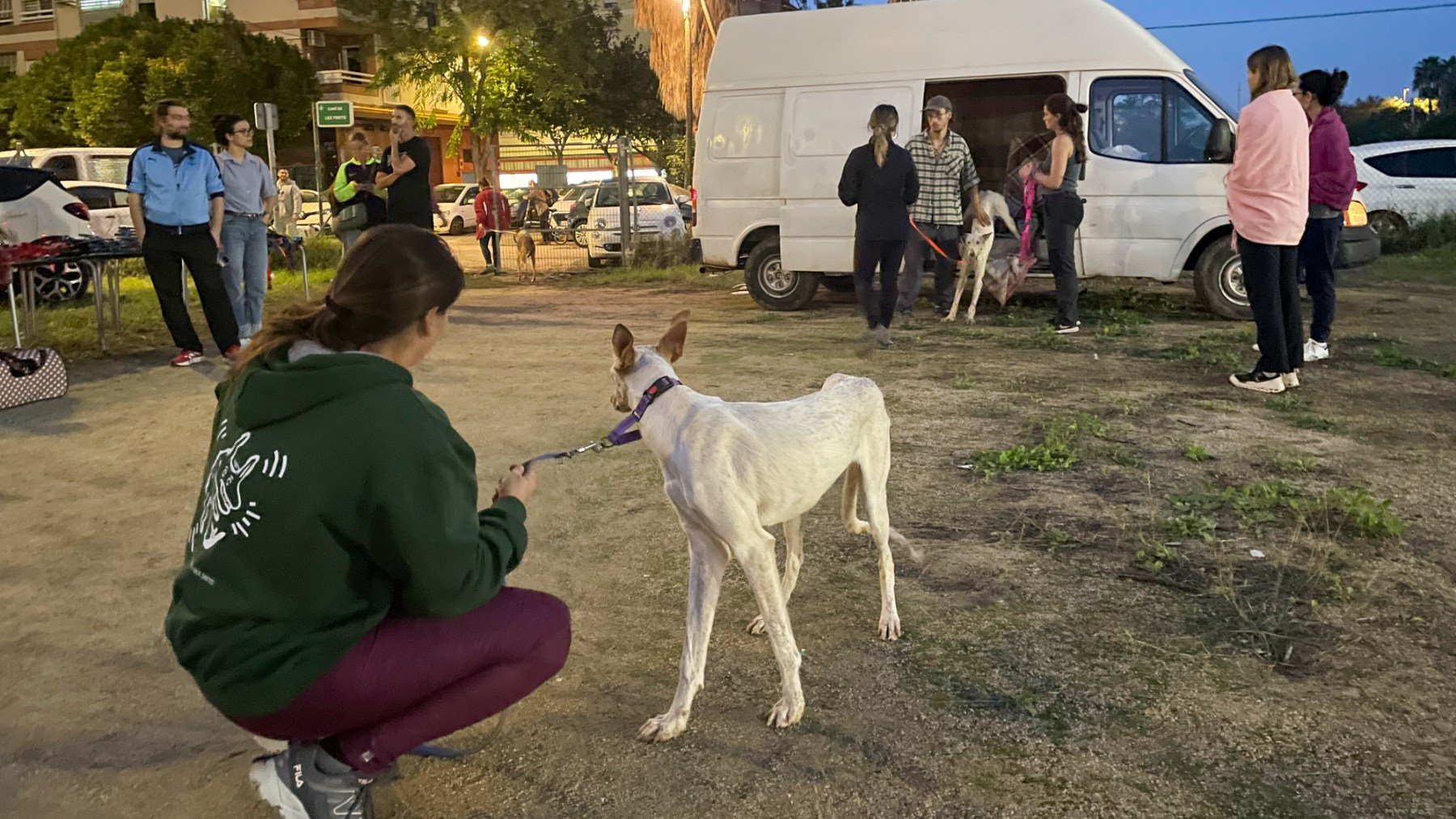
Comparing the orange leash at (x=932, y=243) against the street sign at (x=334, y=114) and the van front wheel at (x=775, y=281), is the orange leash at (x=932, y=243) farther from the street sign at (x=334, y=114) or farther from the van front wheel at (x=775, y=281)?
the street sign at (x=334, y=114)

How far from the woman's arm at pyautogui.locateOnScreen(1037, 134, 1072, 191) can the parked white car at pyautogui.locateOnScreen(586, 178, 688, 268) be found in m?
8.77

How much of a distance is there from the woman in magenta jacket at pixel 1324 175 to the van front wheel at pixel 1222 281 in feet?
8.05

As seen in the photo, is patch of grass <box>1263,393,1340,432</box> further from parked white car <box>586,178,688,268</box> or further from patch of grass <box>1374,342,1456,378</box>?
parked white car <box>586,178,688,268</box>

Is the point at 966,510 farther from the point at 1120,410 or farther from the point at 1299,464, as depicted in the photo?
the point at 1120,410

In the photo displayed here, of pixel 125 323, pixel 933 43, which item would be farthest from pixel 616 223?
pixel 125 323

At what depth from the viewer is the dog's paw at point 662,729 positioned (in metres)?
2.87

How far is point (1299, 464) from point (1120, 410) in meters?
1.34

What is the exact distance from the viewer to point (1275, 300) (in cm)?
643

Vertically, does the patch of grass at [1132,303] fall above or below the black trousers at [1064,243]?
below

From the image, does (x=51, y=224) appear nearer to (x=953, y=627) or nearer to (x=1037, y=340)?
(x=1037, y=340)

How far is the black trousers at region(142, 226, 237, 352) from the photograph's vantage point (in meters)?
7.59

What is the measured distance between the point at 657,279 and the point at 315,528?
1351 centimetres

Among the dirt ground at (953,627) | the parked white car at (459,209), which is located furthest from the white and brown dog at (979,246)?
the parked white car at (459,209)

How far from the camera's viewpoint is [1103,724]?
2881 millimetres
